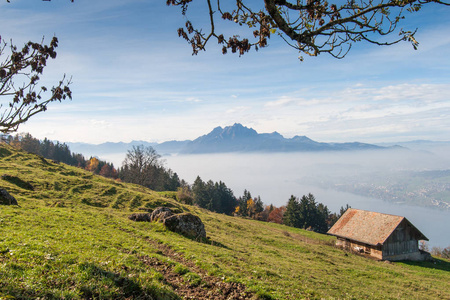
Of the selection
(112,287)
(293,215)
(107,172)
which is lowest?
(293,215)

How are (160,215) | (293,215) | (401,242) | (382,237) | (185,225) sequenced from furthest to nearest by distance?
1. (293,215)
2. (401,242)
3. (382,237)
4. (160,215)
5. (185,225)

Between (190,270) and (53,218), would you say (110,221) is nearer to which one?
(53,218)

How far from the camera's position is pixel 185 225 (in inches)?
982

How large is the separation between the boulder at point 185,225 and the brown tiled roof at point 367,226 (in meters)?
39.3

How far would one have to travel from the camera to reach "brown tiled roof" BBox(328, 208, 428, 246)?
4772cm

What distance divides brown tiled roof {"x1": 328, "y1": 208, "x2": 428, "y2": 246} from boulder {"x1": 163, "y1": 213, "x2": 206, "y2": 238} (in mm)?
39319

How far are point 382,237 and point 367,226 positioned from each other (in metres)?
5.09

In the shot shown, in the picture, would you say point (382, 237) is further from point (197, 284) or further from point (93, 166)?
point (93, 166)

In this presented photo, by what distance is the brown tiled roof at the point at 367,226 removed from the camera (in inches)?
1879

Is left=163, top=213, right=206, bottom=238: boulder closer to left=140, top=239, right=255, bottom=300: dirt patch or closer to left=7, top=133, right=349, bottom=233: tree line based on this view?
left=140, top=239, right=255, bottom=300: dirt patch

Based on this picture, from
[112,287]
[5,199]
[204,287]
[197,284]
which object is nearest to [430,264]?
[204,287]

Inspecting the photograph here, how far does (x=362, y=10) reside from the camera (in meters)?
6.04

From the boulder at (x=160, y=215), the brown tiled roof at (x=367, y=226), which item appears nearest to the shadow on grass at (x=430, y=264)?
the brown tiled roof at (x=367, y=226)

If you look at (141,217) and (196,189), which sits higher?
(141,217)
